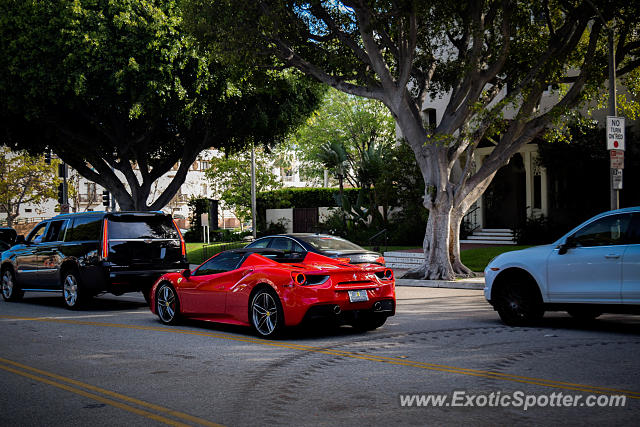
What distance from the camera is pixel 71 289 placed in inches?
581

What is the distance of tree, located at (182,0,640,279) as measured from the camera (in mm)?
18375

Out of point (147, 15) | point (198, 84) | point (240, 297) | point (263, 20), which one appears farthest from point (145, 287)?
point (147, 15)

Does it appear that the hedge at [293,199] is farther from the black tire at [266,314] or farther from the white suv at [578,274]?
the black tire at [266,314]

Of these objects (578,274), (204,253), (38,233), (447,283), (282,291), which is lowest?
(447,283)

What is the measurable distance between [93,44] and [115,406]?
70.1 ft

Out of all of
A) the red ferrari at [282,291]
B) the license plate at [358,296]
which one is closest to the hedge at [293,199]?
the red ferrari at [282,291]

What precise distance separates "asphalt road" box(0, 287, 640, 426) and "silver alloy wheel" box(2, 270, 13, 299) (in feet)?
17.6

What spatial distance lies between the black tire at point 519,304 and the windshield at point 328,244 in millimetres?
2480

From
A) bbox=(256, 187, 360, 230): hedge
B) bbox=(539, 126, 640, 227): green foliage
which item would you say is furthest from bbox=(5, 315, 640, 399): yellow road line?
bbox=(256, 187, 360, 230): hedge

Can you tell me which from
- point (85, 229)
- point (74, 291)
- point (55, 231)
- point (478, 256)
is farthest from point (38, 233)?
point (478, 256)

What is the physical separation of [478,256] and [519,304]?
47.6ft


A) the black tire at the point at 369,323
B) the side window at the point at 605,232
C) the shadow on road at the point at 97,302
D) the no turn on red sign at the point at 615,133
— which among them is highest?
the no turn on red sign at the point at 615,133

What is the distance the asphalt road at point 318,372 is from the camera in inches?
236

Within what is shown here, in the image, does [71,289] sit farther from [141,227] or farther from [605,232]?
[605,232]
